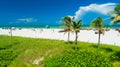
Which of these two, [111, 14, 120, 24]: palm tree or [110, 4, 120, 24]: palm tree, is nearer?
[111, 14, 120, 24]: palm tree

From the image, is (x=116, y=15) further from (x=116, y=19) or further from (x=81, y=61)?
(x=81, y=61)

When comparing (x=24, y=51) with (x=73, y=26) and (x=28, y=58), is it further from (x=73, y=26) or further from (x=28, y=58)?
(x=73, y=26)

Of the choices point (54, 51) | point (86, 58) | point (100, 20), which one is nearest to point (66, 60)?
point (86, 58)

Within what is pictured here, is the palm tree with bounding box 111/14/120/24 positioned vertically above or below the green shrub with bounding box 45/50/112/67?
above

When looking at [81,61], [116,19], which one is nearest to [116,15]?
[116,19]

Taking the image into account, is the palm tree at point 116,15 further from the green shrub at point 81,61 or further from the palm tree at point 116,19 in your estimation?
the green shrub at point 81,61

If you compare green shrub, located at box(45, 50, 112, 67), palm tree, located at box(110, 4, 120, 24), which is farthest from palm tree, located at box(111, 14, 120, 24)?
green shrub, located at box(45, 50, 112, 67)

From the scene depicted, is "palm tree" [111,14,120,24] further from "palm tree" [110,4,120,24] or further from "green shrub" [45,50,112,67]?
"green shrub" [45,50,112,67]

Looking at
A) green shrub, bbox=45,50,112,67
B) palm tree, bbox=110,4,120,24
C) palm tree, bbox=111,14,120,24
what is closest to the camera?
green shrub, bbox=45,50,112,67

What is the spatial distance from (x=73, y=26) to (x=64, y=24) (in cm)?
679

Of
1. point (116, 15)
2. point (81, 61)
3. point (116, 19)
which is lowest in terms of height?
point (81, 61)

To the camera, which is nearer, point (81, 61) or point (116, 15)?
point (81, 61)

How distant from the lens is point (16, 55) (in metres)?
72.1

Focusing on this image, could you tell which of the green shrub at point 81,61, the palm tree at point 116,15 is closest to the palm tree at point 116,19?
the palm tree at point 116,15
